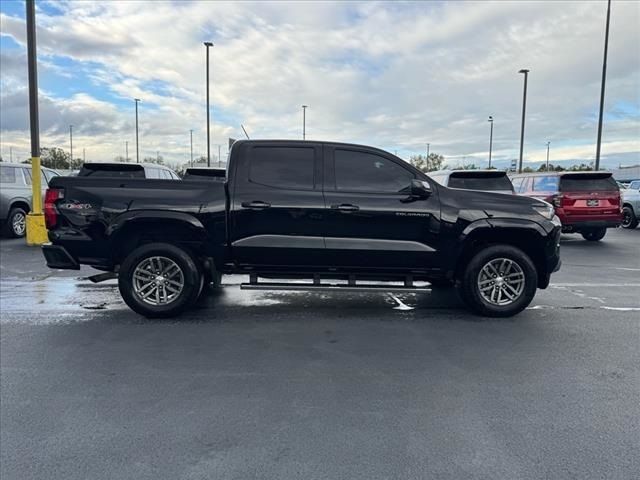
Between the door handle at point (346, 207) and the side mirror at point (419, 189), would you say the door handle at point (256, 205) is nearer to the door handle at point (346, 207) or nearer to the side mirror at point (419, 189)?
the door handle at point (346, 207)

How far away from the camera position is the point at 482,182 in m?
12.0

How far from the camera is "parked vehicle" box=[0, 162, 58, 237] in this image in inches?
495

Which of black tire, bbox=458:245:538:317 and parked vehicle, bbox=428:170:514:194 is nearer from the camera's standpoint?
black tire, bbox=458:245:538:317

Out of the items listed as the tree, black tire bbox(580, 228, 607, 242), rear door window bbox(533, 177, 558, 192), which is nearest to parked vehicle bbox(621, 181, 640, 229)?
black tire bbox(580, 228, 607, 242)

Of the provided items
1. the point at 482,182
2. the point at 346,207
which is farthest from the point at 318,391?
the point at 482,182

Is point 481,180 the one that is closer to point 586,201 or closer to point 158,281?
point 586,201

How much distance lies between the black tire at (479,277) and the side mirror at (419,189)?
98 centimetres

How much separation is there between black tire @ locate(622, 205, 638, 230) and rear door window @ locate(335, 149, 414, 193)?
1478 cm

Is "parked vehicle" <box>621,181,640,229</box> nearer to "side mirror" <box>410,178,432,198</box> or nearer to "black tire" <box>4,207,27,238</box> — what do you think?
"side mirror" <box>410,178,432,198</box>

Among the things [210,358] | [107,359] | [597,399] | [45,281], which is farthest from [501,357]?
[45,281]

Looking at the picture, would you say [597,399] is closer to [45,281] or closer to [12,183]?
[45,281]

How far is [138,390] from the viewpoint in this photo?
3.84 metres

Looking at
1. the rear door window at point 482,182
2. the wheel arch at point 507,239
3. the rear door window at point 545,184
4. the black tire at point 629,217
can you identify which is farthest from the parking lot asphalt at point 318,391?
the black tire at point 629,217

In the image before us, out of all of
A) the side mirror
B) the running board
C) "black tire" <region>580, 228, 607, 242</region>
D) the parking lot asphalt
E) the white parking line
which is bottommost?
the parking lot asphalt
